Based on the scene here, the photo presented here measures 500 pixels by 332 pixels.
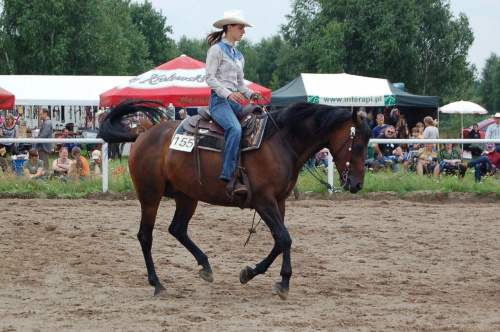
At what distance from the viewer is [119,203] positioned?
13.3 m

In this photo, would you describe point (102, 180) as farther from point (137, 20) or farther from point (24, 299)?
point (137, 20)

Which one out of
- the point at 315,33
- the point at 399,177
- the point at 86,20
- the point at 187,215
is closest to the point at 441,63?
the point at 315,33

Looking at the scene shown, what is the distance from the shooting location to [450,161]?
14.9 metres

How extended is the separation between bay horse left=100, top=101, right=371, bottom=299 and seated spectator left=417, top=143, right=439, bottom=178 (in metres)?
7.96

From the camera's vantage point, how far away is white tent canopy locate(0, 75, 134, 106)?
2934cm

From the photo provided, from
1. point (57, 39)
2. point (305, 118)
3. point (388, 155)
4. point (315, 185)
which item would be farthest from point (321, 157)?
point (57, 39)

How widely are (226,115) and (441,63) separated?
54241 mm

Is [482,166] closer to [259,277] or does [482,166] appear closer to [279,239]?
[259,277]

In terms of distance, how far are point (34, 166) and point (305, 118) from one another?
921cm

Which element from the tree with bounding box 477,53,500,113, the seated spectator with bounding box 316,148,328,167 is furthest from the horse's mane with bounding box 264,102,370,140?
the tree with bounding box 477,53,500,113

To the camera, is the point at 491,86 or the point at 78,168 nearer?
the point at 78,168

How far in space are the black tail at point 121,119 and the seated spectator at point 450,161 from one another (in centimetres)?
802

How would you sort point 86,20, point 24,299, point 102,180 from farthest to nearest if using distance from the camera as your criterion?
point 86,20
point 102,180
point 24,299

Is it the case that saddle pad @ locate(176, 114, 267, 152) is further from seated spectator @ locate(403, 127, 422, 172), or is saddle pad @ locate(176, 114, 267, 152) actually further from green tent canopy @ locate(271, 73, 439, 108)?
green tent canopy @ locate(271, 73, 439, 108)
